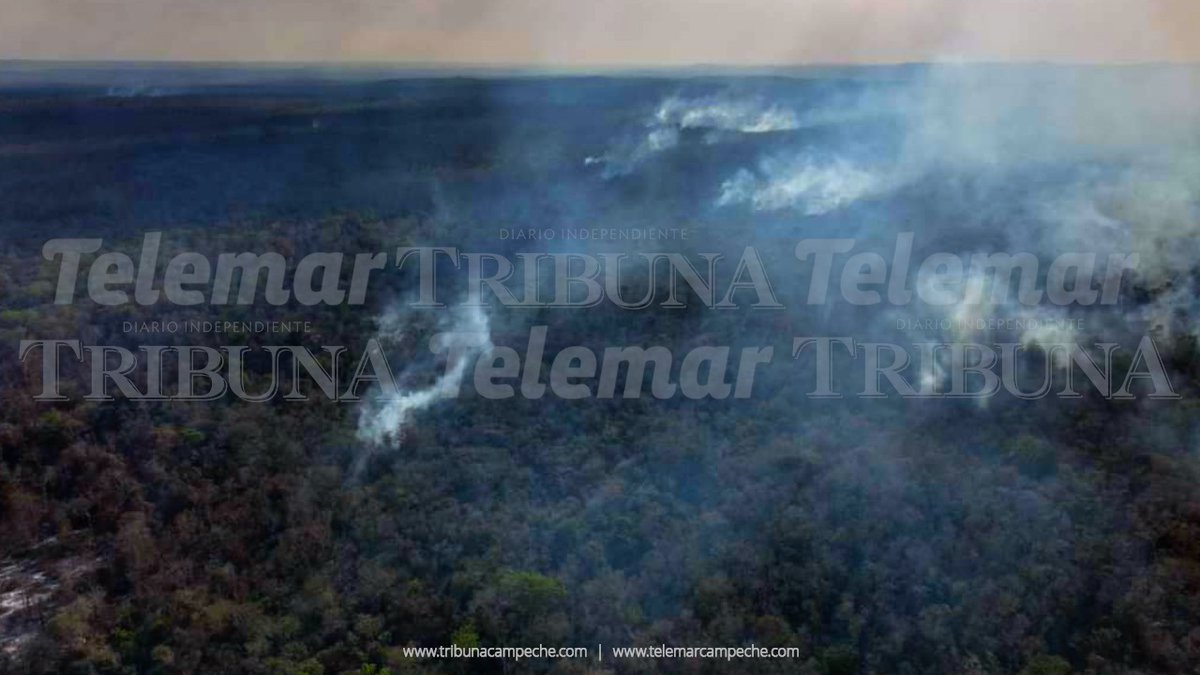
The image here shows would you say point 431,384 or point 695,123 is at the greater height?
Result: point 695,123

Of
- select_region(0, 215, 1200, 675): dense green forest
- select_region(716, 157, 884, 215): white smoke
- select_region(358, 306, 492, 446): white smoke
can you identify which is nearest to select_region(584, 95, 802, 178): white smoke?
select_region(716, 157, 884, 215): white smoke

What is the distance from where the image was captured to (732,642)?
13.8 m

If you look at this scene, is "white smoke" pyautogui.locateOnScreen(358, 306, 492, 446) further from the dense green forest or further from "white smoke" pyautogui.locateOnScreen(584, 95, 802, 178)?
"white smoke" pyautogui.locateOnScreen(584, 95, 802, 178)

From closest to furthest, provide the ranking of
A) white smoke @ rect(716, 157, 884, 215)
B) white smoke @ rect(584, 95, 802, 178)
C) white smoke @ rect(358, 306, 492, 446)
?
1. white smoke @ rect(358, 306, 492, 446)
2. white smoke @ rect(716, 157, 884, 215)
3. white smoke @ rect(584, 95, 802, 178)

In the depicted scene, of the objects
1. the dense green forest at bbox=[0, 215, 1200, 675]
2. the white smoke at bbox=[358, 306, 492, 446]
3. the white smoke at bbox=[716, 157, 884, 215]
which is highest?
the white smoke at bbox=[716, 157, 884, 215]

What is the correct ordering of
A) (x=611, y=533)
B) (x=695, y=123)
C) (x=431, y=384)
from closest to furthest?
1. (x=611, y=533)
2. (x=431, y=384)
3. (x=695, y=123)

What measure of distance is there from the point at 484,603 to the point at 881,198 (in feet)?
86.6

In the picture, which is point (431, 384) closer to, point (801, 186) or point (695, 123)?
point (801, 186)

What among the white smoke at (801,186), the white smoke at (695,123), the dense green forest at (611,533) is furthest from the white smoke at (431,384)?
the white smoke at (695,123)

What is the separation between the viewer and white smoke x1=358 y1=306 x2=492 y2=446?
19938 millimetres

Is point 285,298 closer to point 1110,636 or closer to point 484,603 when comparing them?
point 484,603

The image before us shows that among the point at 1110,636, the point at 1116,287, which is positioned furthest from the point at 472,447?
the point at 1116,287

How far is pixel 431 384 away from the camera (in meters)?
21.7

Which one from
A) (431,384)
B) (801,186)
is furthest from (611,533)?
(801,186)
